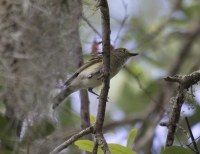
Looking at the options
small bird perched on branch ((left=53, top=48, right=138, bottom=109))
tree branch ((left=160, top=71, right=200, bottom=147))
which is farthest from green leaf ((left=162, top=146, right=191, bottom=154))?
small bird perched on branch ((left=53, top=48, right=138, bottom=109))

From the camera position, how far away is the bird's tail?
2703 millimetres

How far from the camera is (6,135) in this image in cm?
227

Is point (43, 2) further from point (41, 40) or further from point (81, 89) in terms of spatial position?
point (81, 89)

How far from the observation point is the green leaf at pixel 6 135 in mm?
2234

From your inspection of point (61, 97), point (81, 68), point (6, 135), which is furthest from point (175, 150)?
point (81, 68)

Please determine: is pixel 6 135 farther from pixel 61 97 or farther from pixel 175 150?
pixel 175 150

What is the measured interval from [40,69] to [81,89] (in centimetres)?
45

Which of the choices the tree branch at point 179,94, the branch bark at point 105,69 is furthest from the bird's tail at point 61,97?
the tree branch at point 179,94

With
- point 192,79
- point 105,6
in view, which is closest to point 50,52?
point 105,6

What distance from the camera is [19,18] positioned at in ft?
8.97

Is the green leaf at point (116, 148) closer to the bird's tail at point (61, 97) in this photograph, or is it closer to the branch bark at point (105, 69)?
the branch bark at point (105, 69)

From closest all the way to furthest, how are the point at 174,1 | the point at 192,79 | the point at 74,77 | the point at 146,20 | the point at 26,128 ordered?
the point at 192,79 < the point at 26,128 < the point at 74,77 < the point at 174,1 < the point at 146,20

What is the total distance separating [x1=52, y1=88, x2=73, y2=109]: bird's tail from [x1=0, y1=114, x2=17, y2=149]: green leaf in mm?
409

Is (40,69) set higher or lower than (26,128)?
higher
